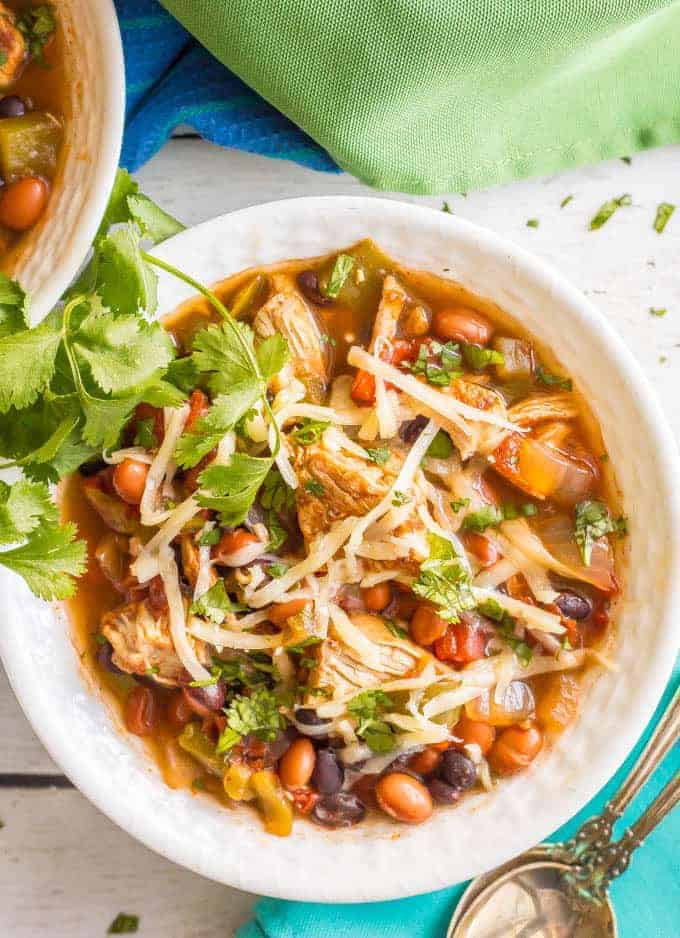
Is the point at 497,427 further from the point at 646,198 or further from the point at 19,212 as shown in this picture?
the point at 19,212

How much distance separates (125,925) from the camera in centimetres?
364

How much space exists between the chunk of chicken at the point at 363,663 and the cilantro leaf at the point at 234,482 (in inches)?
21.4

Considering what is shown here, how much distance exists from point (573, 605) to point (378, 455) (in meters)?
0.75

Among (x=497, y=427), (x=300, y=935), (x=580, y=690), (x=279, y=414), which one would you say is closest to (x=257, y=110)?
(x=279, y=414)

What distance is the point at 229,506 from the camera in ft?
9.24

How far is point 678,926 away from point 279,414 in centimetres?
219

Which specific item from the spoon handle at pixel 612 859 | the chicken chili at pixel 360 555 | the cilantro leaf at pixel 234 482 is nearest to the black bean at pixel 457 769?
the chicken chili at pixel 360 555

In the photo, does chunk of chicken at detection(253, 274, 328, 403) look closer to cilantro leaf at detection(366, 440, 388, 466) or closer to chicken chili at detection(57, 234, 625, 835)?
chicken chili at detection(57, 234, 625, 835)

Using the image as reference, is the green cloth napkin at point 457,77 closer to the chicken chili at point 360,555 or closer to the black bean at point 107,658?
the chicken chili at point 360,555

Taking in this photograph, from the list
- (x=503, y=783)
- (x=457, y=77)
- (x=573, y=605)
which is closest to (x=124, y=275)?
(x=457, y=77)

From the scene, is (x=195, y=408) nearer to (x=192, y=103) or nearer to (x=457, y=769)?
(x=192, y=103)

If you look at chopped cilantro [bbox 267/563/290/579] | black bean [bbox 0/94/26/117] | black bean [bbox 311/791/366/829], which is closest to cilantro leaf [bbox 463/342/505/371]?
chopped cilantro [bbox 267/563/290/579]

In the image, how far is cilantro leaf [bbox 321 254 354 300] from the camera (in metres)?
3.15

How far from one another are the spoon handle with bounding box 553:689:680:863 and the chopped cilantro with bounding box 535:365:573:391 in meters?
1.09
